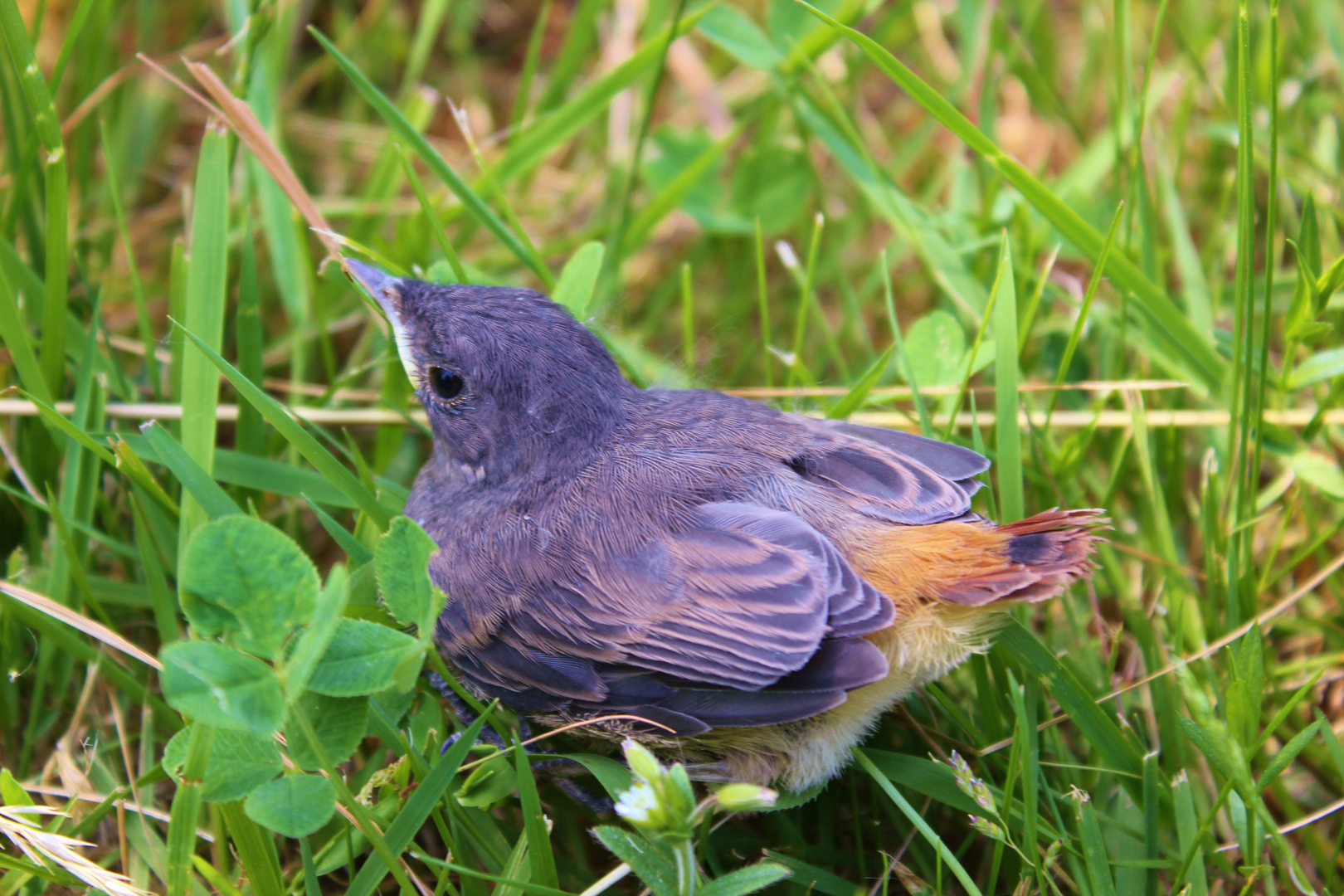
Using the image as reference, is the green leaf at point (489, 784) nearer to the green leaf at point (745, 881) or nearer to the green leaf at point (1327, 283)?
the green leaf at point (745, 881)

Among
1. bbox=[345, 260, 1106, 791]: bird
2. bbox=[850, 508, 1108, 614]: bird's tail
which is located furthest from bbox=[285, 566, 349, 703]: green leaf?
bbox=[850, 508, 1108, 614]: bird's tail

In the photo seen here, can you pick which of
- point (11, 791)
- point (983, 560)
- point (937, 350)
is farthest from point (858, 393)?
point (11, 791)

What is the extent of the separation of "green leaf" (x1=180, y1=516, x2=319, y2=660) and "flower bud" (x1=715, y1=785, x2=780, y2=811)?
819 millimetres

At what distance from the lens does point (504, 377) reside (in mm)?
2527

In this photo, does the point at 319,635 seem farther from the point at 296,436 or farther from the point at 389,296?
the point at 389,296

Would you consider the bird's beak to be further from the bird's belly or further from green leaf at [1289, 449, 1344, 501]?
green leaf at [1289, 449, 1344, 501]

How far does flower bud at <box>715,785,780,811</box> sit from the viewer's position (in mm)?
1843

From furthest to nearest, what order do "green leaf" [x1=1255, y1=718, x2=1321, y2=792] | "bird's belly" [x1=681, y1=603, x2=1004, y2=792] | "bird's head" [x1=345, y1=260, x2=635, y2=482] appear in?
"bird's head" [x1=345, y1=260, x2=635, y2=482] < "bird's belly" [x1=681, y1=603, x2=1004, y2=792] < "green leaf" [x1=1255, y1=718, x2=1321, y2=792]

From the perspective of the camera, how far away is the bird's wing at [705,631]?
2131mm

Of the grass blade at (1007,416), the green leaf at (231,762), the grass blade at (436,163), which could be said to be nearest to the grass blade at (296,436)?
the green leaf at (231,762)

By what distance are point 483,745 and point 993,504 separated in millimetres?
1526

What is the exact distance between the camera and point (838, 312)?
4.26 meters

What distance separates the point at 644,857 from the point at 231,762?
82 centimetres

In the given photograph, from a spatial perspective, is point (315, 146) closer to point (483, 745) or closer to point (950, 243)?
point (950, 243)
